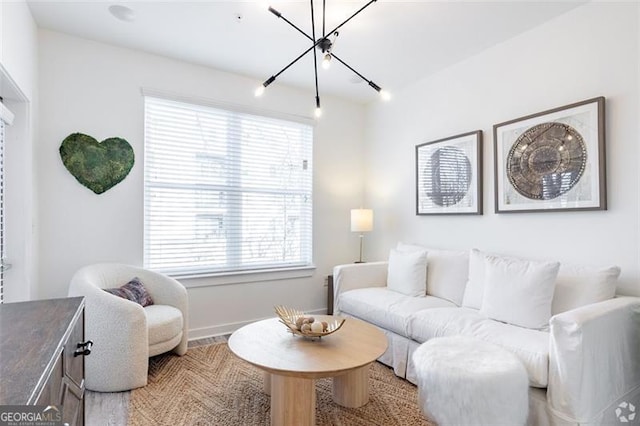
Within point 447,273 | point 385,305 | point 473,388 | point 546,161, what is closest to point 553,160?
point 546,161

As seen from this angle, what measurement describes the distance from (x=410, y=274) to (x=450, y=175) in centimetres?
107

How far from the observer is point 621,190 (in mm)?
2244

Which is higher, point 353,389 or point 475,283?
point 475,283

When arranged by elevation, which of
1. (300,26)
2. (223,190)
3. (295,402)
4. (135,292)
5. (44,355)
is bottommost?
(295,402)

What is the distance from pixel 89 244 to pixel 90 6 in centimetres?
188

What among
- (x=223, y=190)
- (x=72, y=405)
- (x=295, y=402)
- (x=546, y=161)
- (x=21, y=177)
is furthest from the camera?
(x=223, y=190)

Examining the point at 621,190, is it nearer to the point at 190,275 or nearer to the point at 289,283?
the point at 289,283

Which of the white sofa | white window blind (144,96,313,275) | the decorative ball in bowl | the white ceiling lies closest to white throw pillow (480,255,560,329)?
the white sofa

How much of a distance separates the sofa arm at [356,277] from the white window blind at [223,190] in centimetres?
84

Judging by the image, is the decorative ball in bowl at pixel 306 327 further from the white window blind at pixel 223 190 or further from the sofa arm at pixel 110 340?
the white window blind at pixel 223 190

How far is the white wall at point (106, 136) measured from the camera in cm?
284

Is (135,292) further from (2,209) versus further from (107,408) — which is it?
(2,209)

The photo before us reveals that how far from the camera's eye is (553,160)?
2576mm

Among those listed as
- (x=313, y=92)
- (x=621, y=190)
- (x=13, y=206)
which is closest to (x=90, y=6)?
(x=13, y=206)
